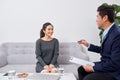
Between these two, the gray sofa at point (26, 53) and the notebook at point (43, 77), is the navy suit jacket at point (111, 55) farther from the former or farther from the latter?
the gray sofa at point (26, 53)

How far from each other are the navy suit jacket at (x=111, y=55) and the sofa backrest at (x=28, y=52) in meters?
1.55

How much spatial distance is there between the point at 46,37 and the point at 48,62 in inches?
16.1

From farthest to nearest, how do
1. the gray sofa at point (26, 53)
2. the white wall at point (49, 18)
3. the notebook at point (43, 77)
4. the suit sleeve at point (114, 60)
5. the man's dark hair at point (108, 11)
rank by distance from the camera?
the white wall at point (49, 18), the gray sofa at point (26, 53), the notebook at point (43, 77), the man's dark hair at point (108, 11), the suit sleeve at point (114, 60)

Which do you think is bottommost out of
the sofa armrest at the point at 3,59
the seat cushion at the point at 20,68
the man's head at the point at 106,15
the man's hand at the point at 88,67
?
the seat cushion at the point at 20,68

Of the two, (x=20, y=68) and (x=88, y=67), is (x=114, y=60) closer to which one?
(x=88, y=67)

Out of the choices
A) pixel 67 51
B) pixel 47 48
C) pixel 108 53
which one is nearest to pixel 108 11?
pixel 108 53

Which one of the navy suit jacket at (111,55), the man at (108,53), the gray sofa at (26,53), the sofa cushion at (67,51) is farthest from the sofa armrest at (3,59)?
the navy suit jacket at (111,55)

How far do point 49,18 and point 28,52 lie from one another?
77 cm

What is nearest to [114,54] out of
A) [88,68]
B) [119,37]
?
[119,37]

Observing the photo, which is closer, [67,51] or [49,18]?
[67,51]

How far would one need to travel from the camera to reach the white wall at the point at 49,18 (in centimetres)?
410

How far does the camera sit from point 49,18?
13.5 feet

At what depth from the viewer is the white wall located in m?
4.10

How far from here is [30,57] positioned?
3.90m
